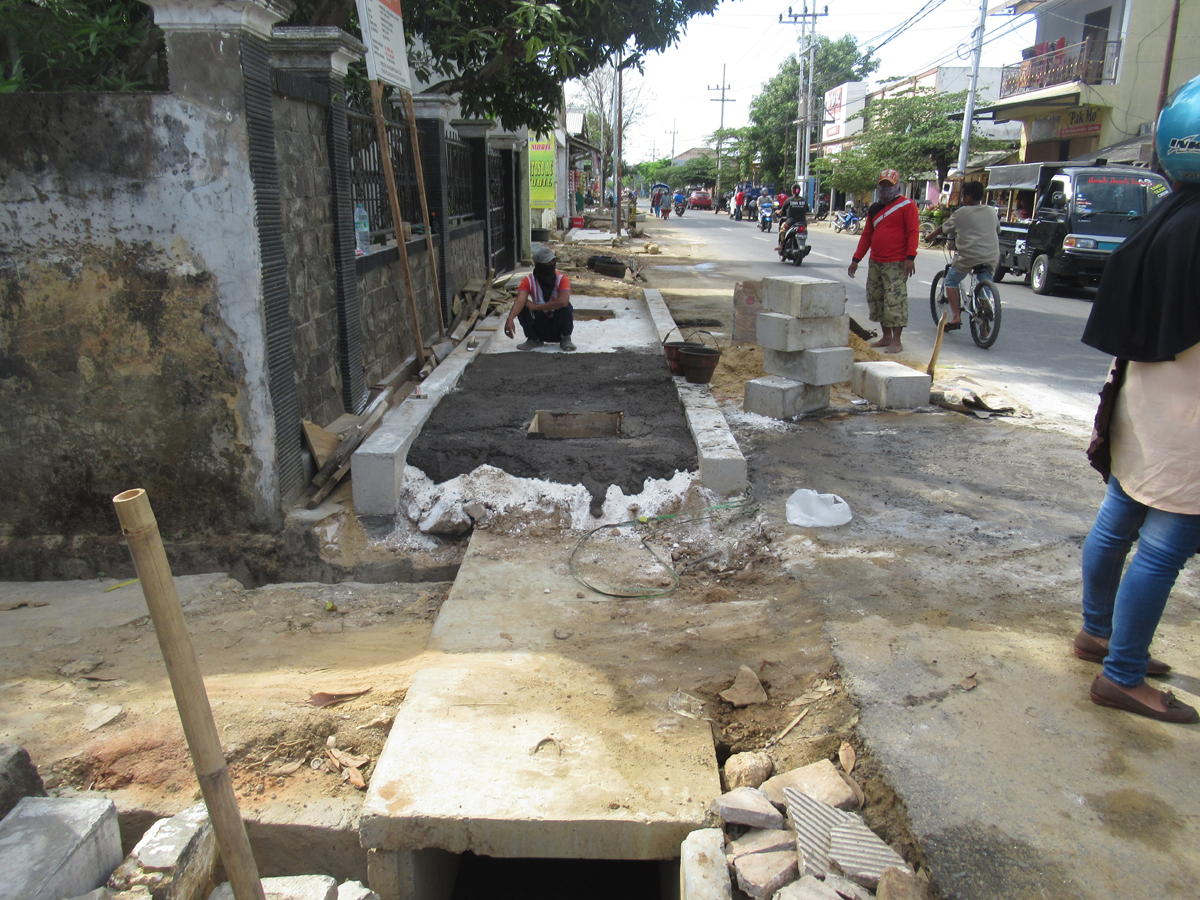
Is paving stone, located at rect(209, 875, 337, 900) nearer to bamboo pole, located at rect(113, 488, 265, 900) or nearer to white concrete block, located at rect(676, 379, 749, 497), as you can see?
bamboo pole, located at rect(113, 488, 265, 900)

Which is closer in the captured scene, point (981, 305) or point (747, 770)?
point (747, 770)

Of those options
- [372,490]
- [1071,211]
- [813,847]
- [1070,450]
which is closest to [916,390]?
[1070,450]

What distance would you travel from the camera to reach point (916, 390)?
668cm

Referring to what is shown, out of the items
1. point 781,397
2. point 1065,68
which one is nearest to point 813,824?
point 781,397

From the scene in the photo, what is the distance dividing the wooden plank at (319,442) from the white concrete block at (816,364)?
3355mm

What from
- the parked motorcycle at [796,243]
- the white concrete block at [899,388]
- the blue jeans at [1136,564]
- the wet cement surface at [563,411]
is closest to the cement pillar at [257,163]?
the wet cement surface at [563,411]

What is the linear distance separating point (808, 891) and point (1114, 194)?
14711 mm

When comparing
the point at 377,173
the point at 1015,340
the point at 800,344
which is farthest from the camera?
the point at 1015,340

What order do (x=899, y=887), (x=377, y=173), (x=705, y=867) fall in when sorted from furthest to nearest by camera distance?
1. (x=377, y=173)
2. (x=705, y=867)
3. (x=899, y=887)

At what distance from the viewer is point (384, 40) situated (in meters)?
5.67

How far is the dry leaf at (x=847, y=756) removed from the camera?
2486 mm

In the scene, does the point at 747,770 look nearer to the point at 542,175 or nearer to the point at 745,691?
the point at 745,691

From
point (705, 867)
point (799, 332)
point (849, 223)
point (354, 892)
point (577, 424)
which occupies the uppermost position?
point (849, 223)

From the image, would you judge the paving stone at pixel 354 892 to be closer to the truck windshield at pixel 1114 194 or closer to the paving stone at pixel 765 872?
the paving stone at pixel 765 872
